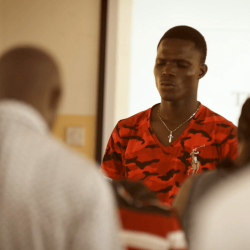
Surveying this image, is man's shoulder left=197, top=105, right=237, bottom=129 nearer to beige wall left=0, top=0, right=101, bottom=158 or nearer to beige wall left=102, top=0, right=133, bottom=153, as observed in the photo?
beige wall left=102, top=0, right=133, bottom=153

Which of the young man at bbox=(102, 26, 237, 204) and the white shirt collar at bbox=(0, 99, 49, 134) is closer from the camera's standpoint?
the white shirt collar at bbox=(0, 99, 49, 134)

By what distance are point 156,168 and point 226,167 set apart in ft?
1.67

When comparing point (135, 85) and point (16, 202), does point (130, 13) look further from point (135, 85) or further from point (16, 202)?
point (16, 202)

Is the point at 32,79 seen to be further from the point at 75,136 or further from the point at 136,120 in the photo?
the point at 75,136

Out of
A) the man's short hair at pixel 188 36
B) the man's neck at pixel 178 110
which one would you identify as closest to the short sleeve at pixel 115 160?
the man's neck at pixel 178 110

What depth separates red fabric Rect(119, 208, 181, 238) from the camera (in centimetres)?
66

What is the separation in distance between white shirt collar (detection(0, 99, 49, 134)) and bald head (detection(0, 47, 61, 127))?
22 millimetres

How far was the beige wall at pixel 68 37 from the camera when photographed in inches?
77.1

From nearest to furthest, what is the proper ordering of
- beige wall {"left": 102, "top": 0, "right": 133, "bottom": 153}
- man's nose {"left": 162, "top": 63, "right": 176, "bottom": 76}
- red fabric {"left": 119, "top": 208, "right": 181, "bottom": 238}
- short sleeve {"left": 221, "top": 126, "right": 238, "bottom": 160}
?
red fabric {"left": 119, "top": 208, "right": 181, "bottom": 238}
short sleeve {"left": 221, "top": 126, "right": 238, "bottom": 160}
man's nose {"left": 162, "top": 63, "right": 176, "bottom": 76}
beige wall {"left": 102, "top": 0, "right": 133, "bottom": 153}

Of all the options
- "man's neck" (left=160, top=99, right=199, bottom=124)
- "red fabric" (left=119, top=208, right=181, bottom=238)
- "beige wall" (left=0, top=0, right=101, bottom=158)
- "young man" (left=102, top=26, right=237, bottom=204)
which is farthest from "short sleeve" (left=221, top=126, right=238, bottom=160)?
"beige wall" (left=0, top=0, right=101, bottom=158)

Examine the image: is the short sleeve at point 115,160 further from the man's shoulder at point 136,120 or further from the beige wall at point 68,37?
the beige wall at point 68,37

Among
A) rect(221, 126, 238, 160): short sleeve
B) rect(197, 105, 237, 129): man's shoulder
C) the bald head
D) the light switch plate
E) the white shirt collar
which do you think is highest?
the bald head

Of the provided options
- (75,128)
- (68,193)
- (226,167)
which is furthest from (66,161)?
(75,128)

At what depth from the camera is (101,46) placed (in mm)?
1945
